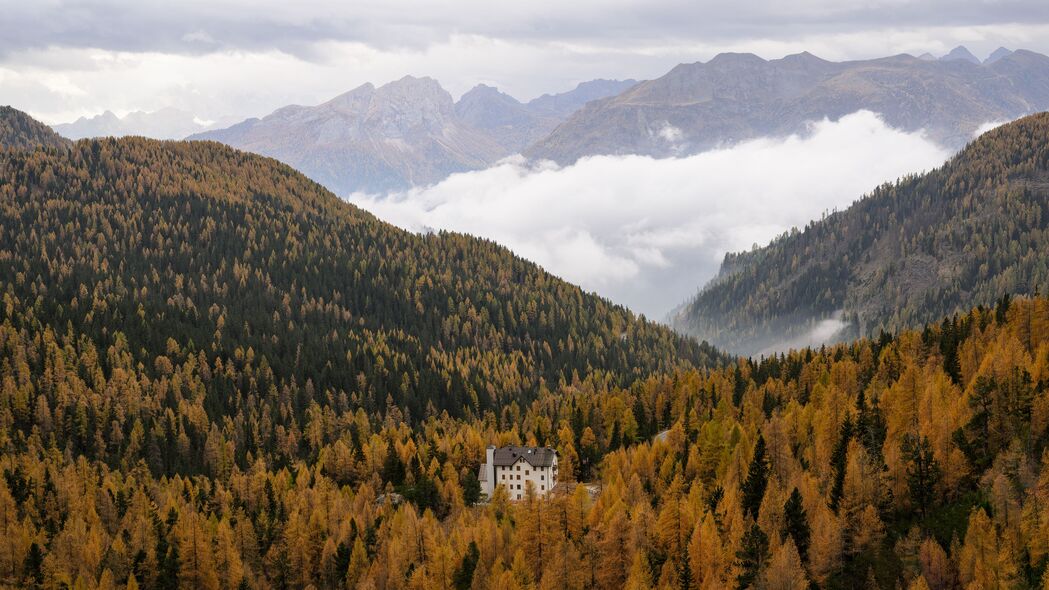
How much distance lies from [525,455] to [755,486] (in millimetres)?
38273

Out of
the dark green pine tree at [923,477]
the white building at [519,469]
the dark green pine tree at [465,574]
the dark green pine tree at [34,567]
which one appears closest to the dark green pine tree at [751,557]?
the dark green pine tree at [923,477]

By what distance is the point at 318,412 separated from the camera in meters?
198

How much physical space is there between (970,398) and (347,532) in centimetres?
6602

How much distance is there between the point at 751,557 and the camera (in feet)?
303

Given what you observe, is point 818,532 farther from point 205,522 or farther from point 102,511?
point 102,511

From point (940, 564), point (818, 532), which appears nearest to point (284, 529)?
point (818, 532)

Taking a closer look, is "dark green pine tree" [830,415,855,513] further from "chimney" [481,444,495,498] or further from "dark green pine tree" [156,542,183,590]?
"dark green pine tree" [156,542,183,590]

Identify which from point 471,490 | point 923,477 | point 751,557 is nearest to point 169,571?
point 471,490

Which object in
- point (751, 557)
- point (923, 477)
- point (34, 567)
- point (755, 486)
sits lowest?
point (34, 567)

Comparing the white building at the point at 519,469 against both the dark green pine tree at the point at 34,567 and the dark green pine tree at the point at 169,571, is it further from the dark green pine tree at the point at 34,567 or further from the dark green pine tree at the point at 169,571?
the dark green pine tree at the point at 34,567

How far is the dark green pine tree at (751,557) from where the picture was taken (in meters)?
91.0

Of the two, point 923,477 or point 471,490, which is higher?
point 471,490

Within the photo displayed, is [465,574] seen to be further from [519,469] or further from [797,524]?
[519,469]

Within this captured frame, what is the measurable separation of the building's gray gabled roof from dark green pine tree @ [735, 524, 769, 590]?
44.7 m
